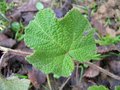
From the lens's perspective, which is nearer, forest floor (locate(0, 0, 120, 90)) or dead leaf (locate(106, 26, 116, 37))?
forest floor (locate(0, 0, 120, 90))

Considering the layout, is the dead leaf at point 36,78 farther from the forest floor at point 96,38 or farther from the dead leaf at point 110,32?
the dead leaf at point 110,32

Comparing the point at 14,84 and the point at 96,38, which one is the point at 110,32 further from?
the point at 14,84

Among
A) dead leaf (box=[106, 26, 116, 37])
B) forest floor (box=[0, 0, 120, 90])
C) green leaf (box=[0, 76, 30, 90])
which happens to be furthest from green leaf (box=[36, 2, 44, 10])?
green leaf (box=[0, 76, 30, 90])

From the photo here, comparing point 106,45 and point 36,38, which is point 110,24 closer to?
point 106,45

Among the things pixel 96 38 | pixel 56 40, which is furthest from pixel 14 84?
pixel 96 38

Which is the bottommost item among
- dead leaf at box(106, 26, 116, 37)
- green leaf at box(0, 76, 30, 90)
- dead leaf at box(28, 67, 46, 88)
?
dead leaf at box(28, 67, 46, 88)

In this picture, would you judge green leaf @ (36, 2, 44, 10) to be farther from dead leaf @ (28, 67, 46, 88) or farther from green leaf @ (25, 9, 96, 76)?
green leaf @ (25, 9, 96, 76)

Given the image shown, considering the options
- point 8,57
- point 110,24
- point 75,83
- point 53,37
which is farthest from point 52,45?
point 110,24
